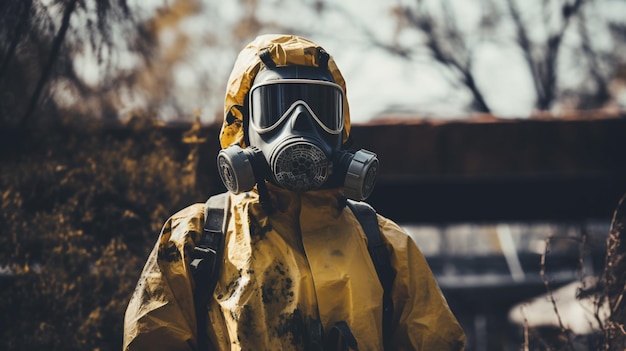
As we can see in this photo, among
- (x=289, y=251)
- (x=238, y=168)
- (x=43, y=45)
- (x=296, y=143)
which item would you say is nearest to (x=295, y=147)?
(x=296, y=143)

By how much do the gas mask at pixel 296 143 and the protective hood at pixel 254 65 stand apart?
0.14 ft

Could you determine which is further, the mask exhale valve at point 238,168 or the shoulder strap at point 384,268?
the shoulder strap at point 384,268

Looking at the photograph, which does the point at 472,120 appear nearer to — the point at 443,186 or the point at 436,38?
the point at 443,186

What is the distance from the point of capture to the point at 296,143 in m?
2.73

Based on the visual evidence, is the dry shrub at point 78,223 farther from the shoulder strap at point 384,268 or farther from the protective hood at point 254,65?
the shoulder strap at point 384,268

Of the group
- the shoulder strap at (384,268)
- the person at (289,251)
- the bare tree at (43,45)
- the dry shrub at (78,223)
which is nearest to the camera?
the person at (289,251)

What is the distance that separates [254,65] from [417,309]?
1.22 metres

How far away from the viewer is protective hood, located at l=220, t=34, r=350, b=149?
Result: 2.98 m

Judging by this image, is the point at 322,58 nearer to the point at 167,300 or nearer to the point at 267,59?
the point at 267,59

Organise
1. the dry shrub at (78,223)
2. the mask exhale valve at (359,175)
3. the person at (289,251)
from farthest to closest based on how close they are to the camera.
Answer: the dry shrub at (78,223), the mask exhale valve at (359,175), the person at (289,251)

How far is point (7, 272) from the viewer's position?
182 inches

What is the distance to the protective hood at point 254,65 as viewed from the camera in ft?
9.79

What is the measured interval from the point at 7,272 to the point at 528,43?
14040 mm

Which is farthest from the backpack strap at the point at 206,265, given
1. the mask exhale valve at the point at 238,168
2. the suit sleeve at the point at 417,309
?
the suit sleeve at the point at 417,309
